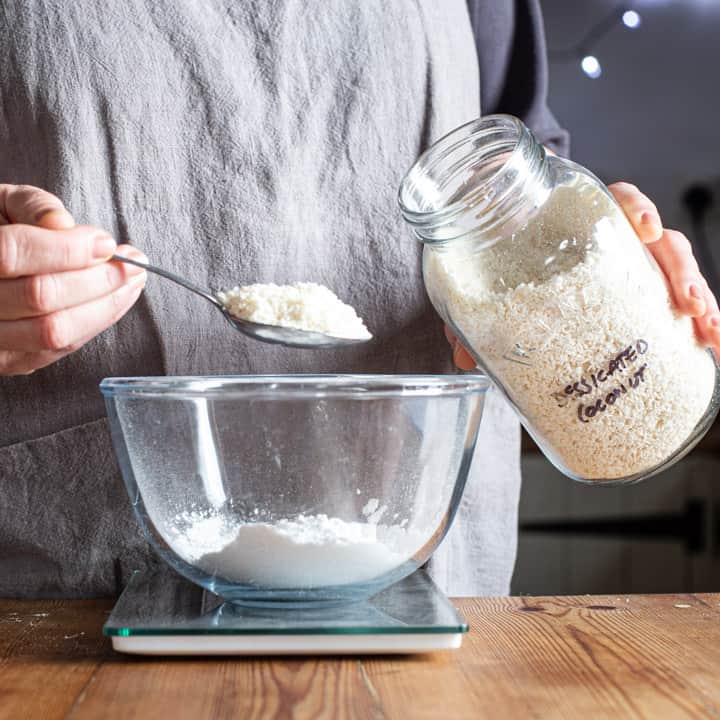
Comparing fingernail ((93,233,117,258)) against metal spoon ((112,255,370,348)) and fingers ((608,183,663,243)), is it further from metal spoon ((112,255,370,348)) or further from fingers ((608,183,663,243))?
fingers ((608,183,663,243))

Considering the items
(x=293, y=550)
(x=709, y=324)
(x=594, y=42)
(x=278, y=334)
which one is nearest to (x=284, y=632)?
(x=293, y=550)

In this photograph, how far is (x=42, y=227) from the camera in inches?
24.6

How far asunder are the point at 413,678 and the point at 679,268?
0.33m

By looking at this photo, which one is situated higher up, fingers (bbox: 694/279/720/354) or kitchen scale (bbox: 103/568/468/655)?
fingers (bbox: 694/279/720/354)

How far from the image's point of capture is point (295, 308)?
704mm

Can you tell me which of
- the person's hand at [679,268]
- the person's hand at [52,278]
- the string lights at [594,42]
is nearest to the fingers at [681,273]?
the person's hand at [679,268]

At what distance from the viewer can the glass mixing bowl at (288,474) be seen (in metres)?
0.60

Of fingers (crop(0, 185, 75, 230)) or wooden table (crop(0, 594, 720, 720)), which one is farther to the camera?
fingers (crop(0, 185, 75, 230))

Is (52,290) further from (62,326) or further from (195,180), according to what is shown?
(195,180)

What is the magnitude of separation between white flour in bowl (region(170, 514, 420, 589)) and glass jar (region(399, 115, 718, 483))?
133mm

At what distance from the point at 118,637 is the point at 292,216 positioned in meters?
0.40

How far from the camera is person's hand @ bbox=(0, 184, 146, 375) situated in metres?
0.62

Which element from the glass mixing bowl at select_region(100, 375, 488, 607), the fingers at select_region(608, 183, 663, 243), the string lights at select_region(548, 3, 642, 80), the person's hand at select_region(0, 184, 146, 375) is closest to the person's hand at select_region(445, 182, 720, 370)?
the fingers at select_region(608, 183, 663, 243)

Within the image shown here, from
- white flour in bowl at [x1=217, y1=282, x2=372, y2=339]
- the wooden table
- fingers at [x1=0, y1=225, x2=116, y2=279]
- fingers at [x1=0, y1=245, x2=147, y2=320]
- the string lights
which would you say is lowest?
the wooden table
